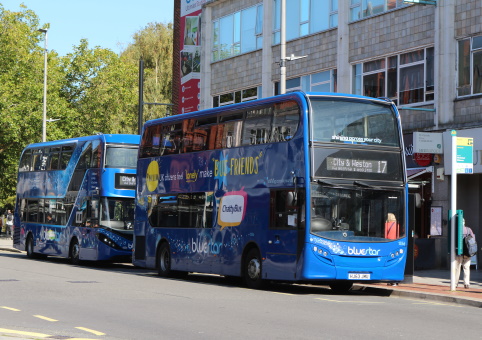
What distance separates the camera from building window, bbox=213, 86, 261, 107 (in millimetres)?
37188

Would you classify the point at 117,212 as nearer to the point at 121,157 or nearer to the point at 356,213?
the point at 121,157

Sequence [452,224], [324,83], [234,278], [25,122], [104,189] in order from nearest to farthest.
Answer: [452,224] → [234,278] → [104,189] → [324,83] → [25,122]

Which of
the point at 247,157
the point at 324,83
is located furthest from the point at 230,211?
the point at 324,83

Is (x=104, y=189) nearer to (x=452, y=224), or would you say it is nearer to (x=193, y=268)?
(x=193, y=268)

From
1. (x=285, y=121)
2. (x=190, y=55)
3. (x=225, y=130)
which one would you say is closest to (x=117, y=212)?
(x=225, y=130)

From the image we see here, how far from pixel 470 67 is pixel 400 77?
10.5 ft

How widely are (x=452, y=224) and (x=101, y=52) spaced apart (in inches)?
1844

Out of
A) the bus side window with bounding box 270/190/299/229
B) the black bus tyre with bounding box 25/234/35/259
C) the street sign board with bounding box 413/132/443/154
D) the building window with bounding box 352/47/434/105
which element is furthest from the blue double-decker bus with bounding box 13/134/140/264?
the bus side window with bounding box 270/190/299/229

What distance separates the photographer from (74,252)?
31.3 metres

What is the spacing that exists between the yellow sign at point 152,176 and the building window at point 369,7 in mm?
9770

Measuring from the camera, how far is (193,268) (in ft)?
78.1

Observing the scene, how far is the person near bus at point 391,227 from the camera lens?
19.9m

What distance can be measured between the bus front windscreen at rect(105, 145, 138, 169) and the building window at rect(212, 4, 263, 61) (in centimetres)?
947

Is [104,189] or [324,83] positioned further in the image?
[324,83]
